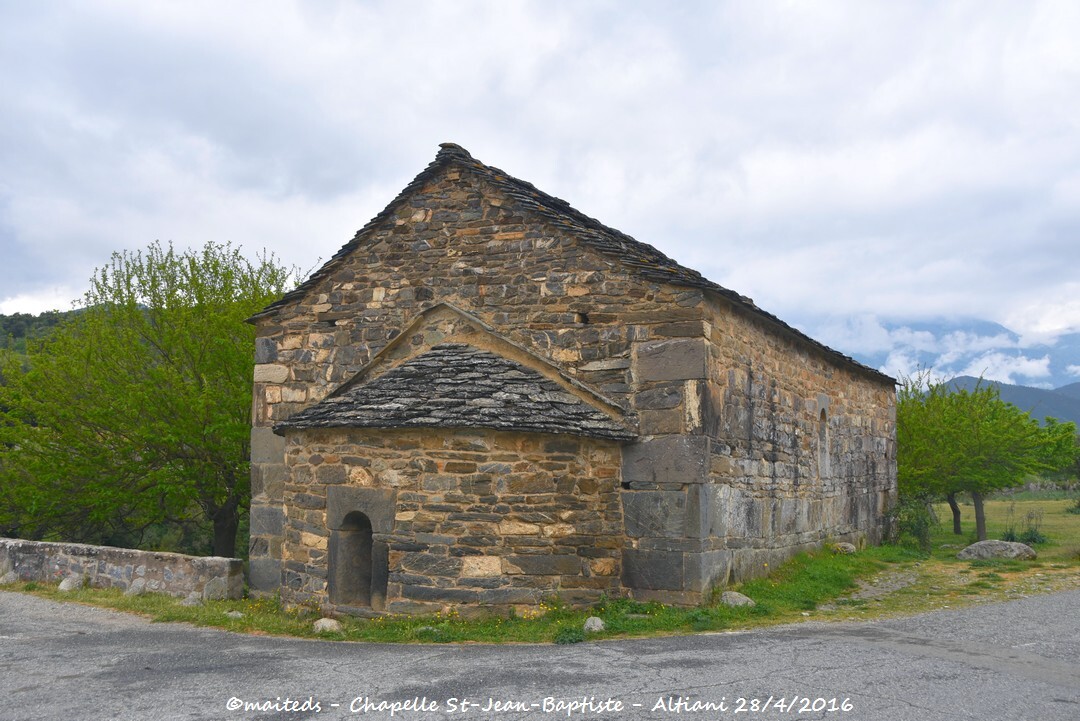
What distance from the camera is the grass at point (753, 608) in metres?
8.52

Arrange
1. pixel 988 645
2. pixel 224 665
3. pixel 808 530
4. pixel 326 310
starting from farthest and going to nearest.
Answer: pixel 808 530 < pixel 326 310 < pixel 988 645 < pixel 224 665

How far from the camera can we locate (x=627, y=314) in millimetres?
10172

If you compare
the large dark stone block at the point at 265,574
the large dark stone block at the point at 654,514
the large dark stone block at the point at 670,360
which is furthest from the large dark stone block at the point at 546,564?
the large dark stone block at the point at 265,574

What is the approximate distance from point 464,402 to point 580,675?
355cm

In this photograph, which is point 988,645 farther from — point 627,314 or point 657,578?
point 627,314

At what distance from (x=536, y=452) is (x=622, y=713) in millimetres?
3887

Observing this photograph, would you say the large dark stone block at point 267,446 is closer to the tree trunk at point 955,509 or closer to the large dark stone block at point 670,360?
the large dark stone block at point 670,360

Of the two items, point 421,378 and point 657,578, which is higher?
point 421,378

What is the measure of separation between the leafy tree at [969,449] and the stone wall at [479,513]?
13.1 m

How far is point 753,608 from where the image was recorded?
9406mm


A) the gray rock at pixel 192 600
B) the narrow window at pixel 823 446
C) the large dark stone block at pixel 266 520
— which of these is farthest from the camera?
the narrow window at pixel 823 446

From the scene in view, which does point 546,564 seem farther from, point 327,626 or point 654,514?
point 327,626

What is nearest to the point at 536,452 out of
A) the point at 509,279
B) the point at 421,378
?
the point at 421,378

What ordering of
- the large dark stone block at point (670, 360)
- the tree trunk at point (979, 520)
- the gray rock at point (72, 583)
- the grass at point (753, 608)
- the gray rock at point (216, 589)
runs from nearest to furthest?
the grass at point (753, 608) < the large dark stone block at point (670, 360) < the gray rock at point (216, 589) < the gray rock at point (72, 583) < the tree trunk at point (979, 520)
